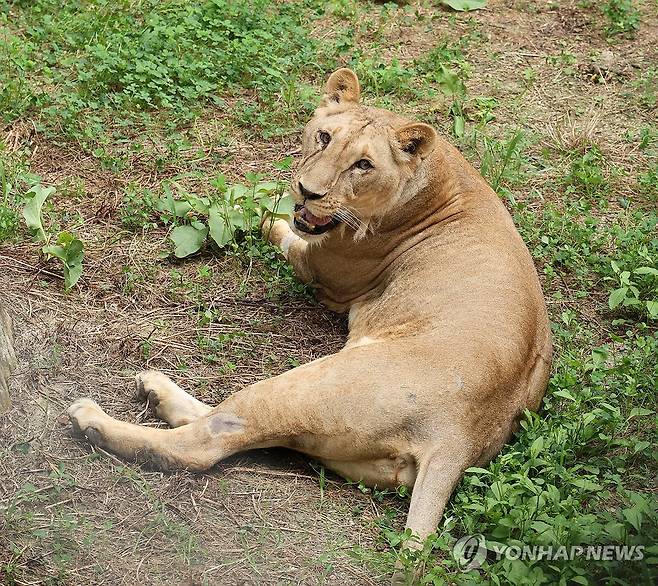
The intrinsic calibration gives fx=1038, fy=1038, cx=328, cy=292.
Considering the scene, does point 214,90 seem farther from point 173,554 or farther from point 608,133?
point 173,554

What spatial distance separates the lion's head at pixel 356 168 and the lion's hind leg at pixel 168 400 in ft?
3.90

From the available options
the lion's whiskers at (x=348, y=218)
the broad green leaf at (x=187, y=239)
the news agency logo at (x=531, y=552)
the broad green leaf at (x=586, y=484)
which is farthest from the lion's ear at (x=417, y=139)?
the news agency logo at (x=531, y=552)

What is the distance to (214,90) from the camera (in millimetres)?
7715

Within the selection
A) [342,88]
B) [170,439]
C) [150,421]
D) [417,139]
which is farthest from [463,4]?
[170,439]

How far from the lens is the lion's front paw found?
183 inches

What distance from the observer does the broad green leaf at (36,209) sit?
5945 mm

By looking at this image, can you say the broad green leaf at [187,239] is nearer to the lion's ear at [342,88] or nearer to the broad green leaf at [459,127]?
the lion's ear at [342,88]

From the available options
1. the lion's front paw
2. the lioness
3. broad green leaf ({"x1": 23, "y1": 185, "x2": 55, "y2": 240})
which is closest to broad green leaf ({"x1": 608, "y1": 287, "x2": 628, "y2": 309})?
the lioness

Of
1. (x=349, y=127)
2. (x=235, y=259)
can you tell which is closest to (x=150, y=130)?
(x=235, y=259)

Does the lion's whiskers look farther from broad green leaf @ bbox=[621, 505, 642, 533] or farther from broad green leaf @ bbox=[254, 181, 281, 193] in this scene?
Result: broad green leaf @ bbox=[621, 505, 642, 533]

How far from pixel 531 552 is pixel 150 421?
75.7 inches

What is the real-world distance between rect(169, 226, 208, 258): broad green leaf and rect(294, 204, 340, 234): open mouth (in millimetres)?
830

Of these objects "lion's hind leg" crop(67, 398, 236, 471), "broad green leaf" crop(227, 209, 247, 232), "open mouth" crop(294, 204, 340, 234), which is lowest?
"broad green leaf" crop(227, 209, 247, 232)

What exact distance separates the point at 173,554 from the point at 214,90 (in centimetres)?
437
